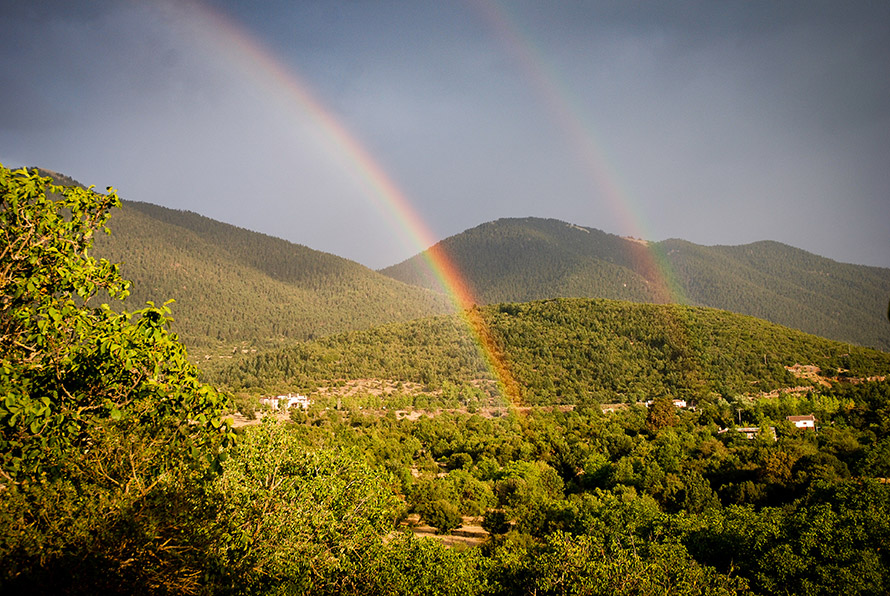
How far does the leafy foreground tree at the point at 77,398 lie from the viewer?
13.8 ft

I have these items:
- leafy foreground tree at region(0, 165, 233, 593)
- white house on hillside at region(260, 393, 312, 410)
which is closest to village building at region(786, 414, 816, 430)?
white house on hillside at region(260, 393, 312, 410)

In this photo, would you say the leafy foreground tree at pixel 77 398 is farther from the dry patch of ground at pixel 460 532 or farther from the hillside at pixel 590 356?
the hillside at pixel 590 356

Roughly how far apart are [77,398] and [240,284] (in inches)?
5726

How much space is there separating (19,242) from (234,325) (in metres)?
126

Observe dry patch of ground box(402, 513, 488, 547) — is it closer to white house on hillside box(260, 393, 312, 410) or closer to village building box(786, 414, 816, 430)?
white house on hillside box(260, 393, 312, 410)

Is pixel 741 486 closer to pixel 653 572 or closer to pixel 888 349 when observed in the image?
pixel 653 572

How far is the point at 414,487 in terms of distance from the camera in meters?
30.4

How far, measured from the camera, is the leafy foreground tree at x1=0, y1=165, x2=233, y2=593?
13.8ft

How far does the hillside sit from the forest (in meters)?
13.8

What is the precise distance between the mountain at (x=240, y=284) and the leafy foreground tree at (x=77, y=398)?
10457cm

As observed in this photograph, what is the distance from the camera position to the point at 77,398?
4.32m

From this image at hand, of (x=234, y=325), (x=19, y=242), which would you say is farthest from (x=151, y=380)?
(x=234, y=325)

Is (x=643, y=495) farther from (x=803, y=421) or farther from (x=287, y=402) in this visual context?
(x=287, y=402)

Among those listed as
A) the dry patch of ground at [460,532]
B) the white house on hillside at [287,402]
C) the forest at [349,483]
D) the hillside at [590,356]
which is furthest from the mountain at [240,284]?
the dry patch of ground at [460,532]
